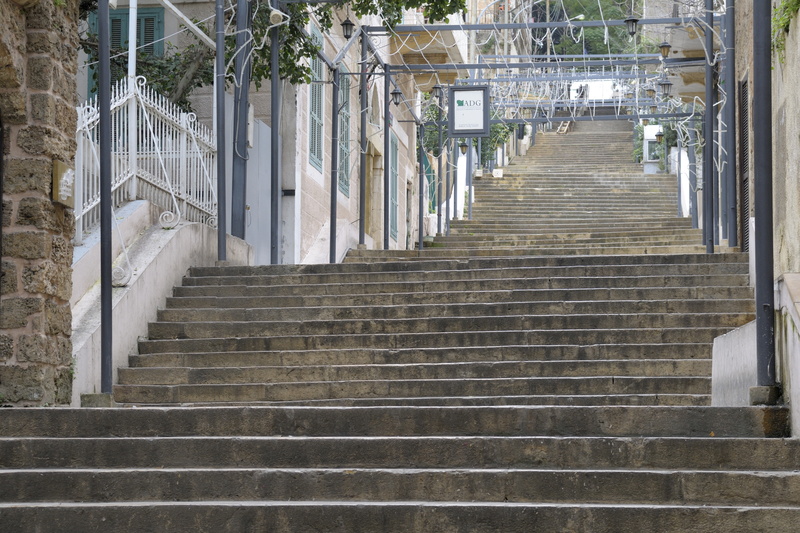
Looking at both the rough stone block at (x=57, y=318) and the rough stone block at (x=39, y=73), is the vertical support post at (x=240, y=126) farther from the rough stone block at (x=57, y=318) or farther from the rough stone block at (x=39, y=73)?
the rough stone block at (x=39, y=73)

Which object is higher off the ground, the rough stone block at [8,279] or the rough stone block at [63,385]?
the rough stone block at [8,279]

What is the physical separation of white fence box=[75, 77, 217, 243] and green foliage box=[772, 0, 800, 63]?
18.0 ft

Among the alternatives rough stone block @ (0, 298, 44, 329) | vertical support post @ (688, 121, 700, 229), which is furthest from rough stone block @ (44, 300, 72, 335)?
vertical support post @ (688, 121, 700, 229)

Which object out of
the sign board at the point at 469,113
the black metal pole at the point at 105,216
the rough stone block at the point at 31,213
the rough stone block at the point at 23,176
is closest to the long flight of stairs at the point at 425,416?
the black metal pole at the point at 105,216

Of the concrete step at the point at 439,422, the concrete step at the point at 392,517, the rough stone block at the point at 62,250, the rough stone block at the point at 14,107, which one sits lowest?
the concrete step at the point at 392,517

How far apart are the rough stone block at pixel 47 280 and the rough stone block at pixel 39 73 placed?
1164 millimetres

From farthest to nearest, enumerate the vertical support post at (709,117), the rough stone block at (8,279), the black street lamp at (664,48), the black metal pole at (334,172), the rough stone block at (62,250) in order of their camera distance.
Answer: the black street lamp at (664,48) < the black metal pole at (334,172) < the vertical support post at (709,117) < the rough stone block at (62,250) < the rough stone block at (8,279)

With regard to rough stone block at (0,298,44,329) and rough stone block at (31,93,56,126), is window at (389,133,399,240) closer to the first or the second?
rough stone block at (31,93,56,126)

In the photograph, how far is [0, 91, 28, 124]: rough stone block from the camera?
8086 millimetres

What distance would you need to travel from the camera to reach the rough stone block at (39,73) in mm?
Answer: 8211

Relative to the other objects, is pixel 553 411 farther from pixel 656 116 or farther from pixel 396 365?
pixel 656 116

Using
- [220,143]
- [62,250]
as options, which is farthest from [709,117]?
[62,250]

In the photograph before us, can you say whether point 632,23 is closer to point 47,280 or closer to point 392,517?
point 47,280

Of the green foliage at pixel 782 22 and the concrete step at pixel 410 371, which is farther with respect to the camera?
the green foliage at pixel 782 22
